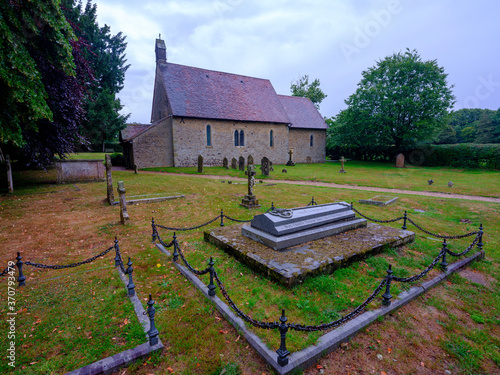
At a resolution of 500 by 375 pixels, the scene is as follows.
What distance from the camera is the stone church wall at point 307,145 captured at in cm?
3378

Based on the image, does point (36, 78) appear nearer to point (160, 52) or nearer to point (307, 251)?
point (307, 251)

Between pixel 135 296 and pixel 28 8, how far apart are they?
10.9 metres

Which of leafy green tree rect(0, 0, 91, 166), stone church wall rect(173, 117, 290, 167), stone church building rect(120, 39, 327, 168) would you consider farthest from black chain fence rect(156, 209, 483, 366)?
stone church wall rect(173, 117, 290, 167)

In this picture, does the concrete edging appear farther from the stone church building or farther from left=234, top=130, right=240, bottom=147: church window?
left=234, top=130, right=240, bottom=147: church window

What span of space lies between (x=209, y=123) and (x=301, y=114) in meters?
15.0

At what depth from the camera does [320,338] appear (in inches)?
123

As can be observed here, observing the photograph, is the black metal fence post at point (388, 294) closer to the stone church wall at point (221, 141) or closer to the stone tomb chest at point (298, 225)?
the stone tomb chest at point (298, 225)

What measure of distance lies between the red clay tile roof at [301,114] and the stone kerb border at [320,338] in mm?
30592

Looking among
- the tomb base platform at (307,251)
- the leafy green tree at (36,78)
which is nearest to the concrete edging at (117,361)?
the tomb base platform at (307,251)

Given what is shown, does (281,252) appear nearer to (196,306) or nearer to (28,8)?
(196,306)

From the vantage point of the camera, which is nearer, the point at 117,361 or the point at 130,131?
the point at 117,361

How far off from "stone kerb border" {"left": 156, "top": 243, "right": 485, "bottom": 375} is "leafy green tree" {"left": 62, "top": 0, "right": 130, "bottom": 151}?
90.9 feet

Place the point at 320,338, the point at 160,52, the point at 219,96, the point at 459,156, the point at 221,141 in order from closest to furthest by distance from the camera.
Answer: the point at 320,338
the point at 459,156
the point at 160,52
the point at 221,141
the point at 219,96

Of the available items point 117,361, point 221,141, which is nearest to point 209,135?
point 221,141
